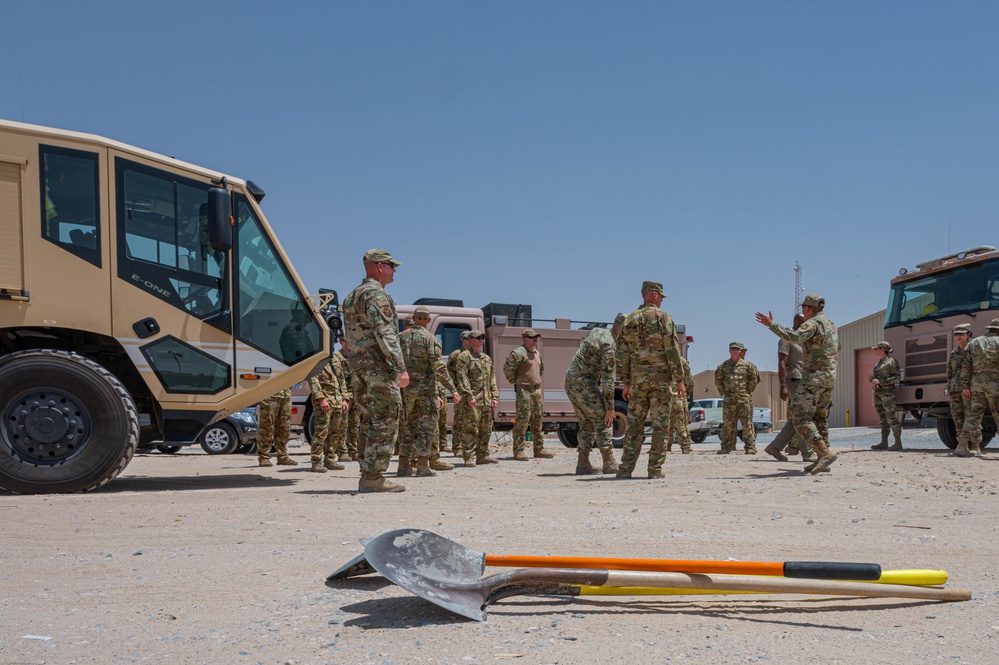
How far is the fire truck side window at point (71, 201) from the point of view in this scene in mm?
6801

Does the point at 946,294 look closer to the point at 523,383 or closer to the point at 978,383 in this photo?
the point at 978,383

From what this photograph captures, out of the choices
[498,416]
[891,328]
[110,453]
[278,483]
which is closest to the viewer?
[110,453]

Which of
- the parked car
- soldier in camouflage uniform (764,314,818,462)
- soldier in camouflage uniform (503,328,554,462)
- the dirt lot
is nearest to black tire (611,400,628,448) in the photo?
soldier in camouflage uniform (503,328,554,462)

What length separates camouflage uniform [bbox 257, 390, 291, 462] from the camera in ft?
36.1

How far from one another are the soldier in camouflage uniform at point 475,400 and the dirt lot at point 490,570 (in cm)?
324

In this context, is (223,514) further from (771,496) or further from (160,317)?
(771,496)

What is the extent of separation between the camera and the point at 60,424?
6.54m

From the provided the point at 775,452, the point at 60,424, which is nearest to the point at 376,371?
the point at 60,424

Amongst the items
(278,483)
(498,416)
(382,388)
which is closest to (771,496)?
(382,388)

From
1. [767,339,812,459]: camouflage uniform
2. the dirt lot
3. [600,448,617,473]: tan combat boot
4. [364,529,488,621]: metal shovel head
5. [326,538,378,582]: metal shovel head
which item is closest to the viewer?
the dirt lot

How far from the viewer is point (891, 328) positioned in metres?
14.4

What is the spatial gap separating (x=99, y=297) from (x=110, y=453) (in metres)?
1.32

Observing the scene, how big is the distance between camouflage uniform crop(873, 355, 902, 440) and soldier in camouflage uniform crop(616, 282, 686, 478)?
21.9 feet

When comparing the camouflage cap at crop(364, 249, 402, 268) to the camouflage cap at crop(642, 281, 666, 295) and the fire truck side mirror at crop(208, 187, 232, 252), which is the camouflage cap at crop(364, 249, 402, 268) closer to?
the fire truck side mirror at crop(208, 187, 232, 252)
